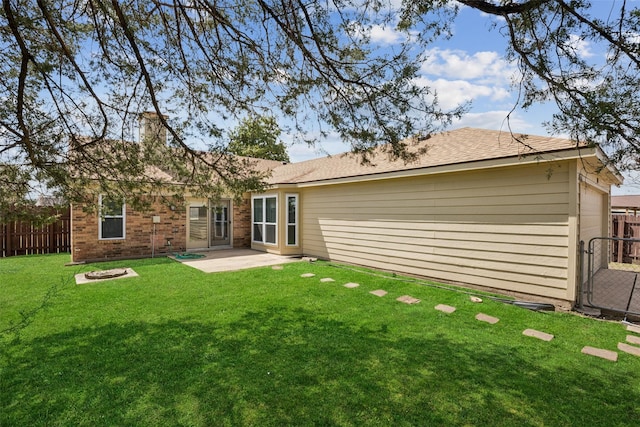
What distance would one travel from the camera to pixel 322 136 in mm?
4141

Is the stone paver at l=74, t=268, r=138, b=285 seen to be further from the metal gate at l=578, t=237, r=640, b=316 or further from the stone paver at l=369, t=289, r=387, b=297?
the metal gate at l=578, t=237, r=640, b=316

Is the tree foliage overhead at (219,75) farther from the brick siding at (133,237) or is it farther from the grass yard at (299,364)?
the brick siding at (133,237)

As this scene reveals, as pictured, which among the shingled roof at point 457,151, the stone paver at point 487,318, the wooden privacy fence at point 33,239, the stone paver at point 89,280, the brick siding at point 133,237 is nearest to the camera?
the stone paver at point 487,318

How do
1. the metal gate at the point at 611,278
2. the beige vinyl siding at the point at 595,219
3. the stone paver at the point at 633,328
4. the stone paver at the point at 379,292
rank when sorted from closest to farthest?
1. the stone paver at the point at 633,328
2. the metal gate at the point at 611,278
3. the stone paver at the point at 379,292
4. the beige vinyl siding at the point at 595,219

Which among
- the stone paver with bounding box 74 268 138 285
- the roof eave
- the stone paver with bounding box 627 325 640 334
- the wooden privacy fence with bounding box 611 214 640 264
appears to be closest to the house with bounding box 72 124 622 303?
the roof eave

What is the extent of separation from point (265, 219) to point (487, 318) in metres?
8.91

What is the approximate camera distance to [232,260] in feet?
33.4

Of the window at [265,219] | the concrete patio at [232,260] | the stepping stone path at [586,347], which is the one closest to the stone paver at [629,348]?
the stepping stone path at [586,347]

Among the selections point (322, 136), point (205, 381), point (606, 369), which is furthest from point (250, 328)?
point (606, 369)

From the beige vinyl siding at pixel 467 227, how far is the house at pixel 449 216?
0.07 feet

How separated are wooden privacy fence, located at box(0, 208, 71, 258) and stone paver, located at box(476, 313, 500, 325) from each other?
12210 millimetres

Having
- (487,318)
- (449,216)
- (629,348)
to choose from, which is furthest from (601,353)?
(449,216)

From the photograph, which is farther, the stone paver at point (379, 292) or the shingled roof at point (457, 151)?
the stone paver at point (379, 292)

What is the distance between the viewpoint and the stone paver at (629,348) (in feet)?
12.6
